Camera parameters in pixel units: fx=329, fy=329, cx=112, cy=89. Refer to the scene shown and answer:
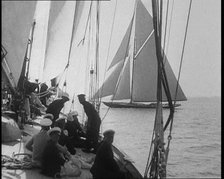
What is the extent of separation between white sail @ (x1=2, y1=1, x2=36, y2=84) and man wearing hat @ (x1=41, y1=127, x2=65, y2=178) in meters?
1.45

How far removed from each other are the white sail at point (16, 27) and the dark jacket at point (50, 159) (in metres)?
1.52

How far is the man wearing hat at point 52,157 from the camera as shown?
4.60 metres

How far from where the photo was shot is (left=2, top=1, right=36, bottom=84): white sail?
2820mm

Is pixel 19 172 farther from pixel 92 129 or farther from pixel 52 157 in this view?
pixel 92 129

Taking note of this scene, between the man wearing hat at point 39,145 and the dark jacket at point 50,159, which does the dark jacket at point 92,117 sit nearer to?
the man wearing hat at point 39,145

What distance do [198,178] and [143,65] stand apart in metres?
27.5

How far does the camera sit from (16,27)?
121 inches

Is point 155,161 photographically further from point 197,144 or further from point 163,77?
point 197,144

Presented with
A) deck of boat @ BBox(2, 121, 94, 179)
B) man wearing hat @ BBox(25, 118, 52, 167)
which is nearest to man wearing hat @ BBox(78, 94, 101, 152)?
deck of boat @ BBox(2, 121, 94, 179)

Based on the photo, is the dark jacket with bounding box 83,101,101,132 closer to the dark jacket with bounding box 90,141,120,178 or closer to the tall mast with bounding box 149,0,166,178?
the dark jacket with bounding box 90,141,120,178

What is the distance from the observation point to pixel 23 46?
130 inches

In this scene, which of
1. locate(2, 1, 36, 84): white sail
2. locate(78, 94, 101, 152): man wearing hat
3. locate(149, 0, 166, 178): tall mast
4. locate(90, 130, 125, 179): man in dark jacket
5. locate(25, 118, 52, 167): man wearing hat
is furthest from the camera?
locate(78, 94, 101, 152): man wearing hat

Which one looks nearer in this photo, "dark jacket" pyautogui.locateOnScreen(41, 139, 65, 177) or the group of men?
the group of men

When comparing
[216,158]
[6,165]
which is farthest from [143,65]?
[6,165]
